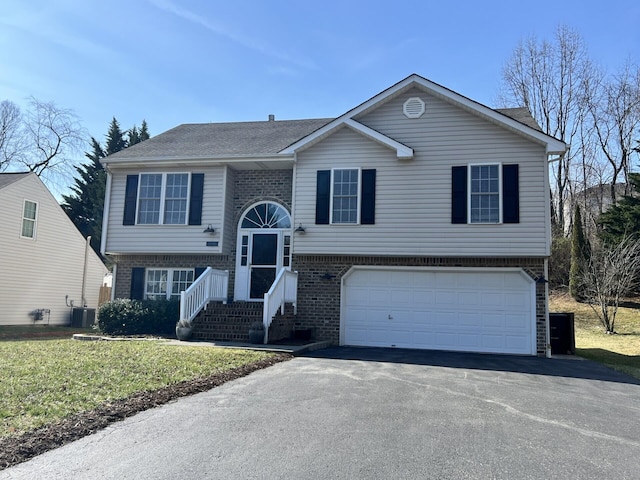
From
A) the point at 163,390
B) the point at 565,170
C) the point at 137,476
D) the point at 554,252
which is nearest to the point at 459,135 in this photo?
the point at 163,390

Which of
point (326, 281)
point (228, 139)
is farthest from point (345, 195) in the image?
point (228, 139)

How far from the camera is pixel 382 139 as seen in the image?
14281 millimetres

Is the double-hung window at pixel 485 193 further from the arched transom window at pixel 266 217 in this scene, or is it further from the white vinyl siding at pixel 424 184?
the arched transom window at pixel 266 217

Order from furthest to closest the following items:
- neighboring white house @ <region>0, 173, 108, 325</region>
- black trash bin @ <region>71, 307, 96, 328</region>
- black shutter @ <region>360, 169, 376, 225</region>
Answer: black trash bin @ <region>71, 307, 96, 328</region>, neighboring white house @ <region>0, 173, 108, 325</region>, black shutter @ <region>360, 169, 376, 225</region>

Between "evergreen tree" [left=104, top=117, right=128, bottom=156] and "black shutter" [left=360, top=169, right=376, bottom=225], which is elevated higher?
"evergreen tree" [left=104, top=117, right=128, bottom=156]

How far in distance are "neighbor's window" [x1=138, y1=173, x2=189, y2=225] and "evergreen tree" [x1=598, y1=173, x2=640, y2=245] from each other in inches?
692

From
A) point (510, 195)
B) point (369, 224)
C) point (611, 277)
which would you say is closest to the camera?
point (510, 195)

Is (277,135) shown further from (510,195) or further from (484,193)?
(510,195)

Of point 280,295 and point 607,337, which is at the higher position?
point 280,295

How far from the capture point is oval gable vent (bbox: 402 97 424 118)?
1466 centimetres

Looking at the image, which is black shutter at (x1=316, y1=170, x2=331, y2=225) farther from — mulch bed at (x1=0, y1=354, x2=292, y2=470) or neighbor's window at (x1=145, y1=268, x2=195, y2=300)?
mulch bed at (x1=0, y1=354, x2=292, y2=470)

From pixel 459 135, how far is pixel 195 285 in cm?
840

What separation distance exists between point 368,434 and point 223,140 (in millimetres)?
13651

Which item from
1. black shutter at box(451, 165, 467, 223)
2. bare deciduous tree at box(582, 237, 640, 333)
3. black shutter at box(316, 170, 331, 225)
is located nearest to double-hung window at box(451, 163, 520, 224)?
black shutter at box(451, 165, 467, 223)
